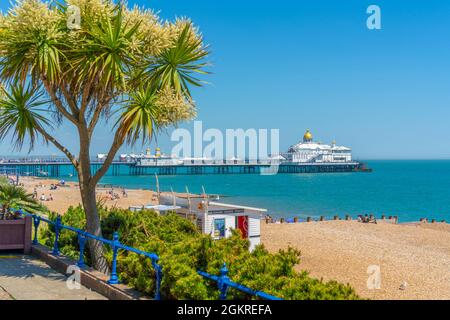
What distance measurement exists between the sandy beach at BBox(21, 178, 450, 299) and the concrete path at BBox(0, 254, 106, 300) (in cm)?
553

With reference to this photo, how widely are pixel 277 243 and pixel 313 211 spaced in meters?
36.7

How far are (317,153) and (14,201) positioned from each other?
7259 inches

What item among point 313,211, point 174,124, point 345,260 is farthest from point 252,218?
point 313,211

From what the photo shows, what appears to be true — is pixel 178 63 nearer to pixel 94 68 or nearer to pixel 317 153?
pixel 94 68

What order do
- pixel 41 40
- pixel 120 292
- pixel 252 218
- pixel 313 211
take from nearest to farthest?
pixel 120 292 < pixel 41 40 < pixel 252 218 < pixel 313 211

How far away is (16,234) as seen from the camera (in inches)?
388

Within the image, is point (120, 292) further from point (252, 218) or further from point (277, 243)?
point (277, 243)

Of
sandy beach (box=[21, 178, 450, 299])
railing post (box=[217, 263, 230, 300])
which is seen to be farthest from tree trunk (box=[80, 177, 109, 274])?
sandy beach (box=[21, 178, 450, 299])

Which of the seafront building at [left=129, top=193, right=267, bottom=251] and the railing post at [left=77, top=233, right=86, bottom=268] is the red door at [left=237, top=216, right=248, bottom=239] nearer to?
the seafront building at [left=129, top=193, right=267, bottom=251]

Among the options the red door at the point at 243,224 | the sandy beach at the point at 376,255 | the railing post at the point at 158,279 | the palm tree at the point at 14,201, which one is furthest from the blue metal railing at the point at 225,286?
the red door at the point at 243,224

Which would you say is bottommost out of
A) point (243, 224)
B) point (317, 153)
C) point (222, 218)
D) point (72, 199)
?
point (72, 199)

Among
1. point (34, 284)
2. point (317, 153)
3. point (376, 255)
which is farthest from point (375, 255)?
point (317, 153)

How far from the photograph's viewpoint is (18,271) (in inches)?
326
